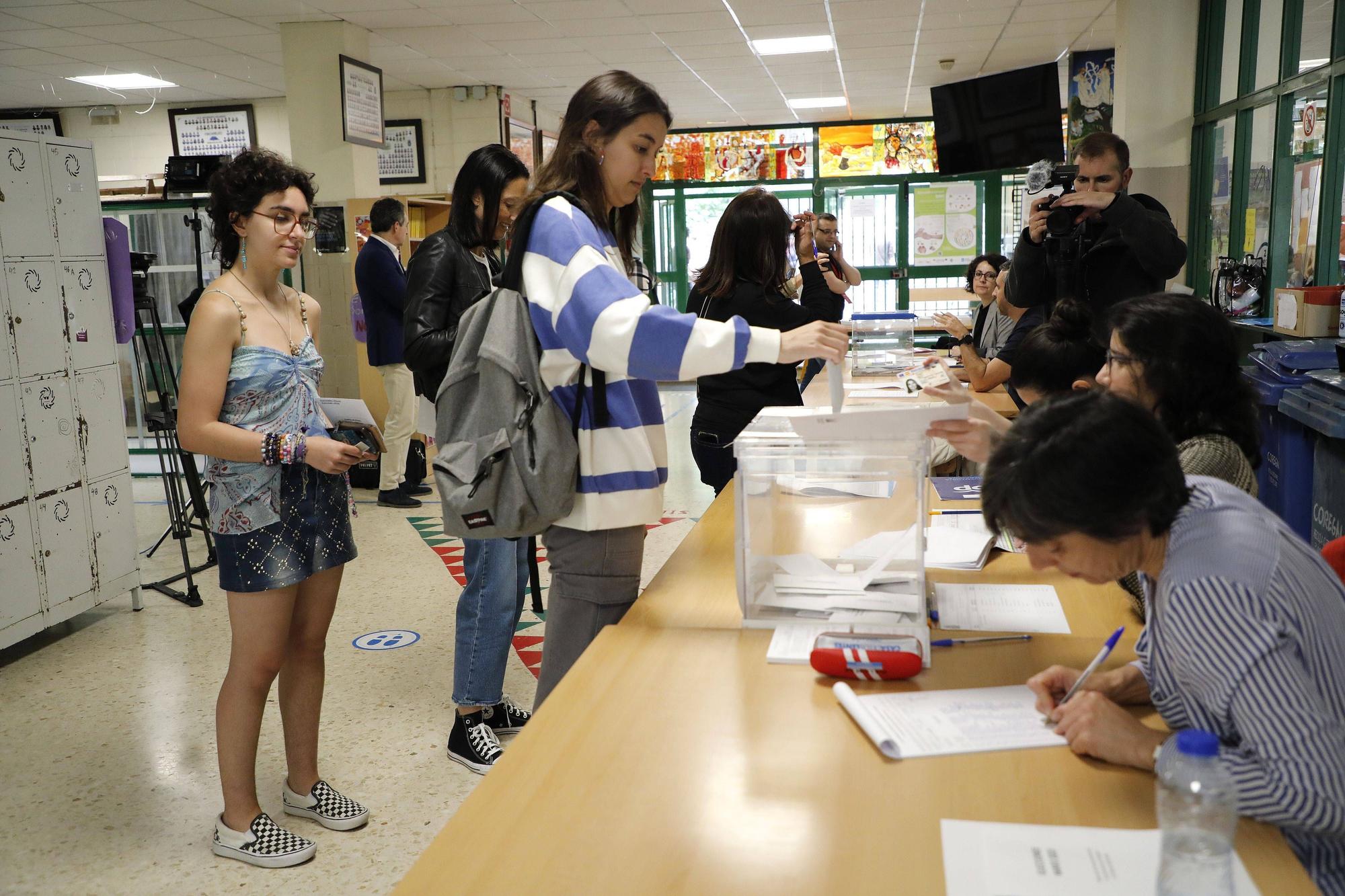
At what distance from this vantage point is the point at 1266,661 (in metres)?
1.07

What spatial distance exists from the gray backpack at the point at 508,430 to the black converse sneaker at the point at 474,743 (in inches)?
49.8

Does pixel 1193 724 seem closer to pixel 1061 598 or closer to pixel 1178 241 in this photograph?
pixel 1061 598

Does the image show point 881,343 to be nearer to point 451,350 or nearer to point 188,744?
point 451,350

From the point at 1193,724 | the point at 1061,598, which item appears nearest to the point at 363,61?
the point at 1061,598

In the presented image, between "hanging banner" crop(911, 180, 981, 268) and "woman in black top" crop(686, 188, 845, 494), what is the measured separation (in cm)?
937

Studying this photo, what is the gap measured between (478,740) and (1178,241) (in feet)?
9.15

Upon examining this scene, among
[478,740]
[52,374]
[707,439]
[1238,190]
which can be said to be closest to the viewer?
[478,740]

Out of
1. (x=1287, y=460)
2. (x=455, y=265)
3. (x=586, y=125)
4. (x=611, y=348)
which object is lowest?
(x=1287, y=460)

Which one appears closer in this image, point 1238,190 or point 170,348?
point 1238,190

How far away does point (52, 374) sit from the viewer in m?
3.91

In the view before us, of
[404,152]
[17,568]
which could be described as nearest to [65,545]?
[17,568]

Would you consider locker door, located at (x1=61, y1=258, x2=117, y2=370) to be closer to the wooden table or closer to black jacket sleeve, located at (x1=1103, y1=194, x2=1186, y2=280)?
the wooden table

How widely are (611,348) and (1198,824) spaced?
105 centimetres

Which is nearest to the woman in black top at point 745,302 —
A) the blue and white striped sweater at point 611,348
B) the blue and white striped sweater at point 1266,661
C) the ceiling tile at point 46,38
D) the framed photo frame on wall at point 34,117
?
the blue and white striped sweater at point 611,348
